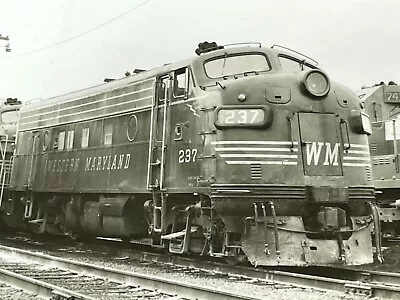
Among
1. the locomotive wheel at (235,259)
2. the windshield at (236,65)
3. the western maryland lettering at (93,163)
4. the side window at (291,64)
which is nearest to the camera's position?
the locomotive wheel at (235,259)

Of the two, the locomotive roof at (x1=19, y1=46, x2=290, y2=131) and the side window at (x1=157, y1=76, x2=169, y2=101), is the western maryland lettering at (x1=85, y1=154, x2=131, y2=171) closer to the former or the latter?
the locomotive roof at (x1=19, y1=46, x2=290, y2=131)

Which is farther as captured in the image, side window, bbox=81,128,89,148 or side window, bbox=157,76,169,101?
side window, bbox=81,128,89,148

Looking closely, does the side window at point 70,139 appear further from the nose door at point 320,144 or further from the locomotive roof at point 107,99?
the nose door at point 320,144

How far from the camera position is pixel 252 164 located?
27.2 ft

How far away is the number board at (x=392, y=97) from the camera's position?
15458 millimetres

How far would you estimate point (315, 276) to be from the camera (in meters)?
7.94

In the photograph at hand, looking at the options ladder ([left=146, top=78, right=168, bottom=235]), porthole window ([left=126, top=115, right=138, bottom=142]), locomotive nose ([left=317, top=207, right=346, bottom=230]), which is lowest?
locomotive nose ([left=317, top=207, right=346, bottom=230])

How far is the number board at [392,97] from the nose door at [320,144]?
740 centimetres

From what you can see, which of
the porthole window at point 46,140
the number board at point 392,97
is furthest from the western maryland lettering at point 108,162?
the number board at point 392,97

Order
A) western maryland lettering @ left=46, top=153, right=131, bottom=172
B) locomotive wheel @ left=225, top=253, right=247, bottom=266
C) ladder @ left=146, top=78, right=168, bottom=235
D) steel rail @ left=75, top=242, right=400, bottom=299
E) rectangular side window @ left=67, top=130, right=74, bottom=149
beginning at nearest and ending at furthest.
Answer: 1. steel rail @ left=75, top=242, right=400, bottom=299
2. locomotive wheel @ left=225, top=253, right=247, bottom=266
3. ladder @ left=146, top=78, right=168, bottom=235
4. western maryland lettering @ left=46, top=153, right=131, bottom=172
5. rectangular side window @ left=67, top=130, right=74, bottom=149

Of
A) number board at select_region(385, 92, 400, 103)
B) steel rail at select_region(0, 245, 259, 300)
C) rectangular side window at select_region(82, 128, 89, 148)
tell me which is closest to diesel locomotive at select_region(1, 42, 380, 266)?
rectangular side window at select_region(82, 128, 89, 148)

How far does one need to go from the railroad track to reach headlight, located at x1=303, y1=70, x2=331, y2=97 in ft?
9.02

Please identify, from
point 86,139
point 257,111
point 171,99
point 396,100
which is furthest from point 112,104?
point 396,100

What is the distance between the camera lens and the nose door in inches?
332
